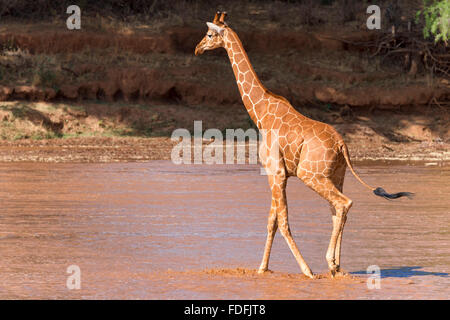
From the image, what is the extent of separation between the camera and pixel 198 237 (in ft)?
36.2

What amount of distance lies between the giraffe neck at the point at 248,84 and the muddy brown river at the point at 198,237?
164 cm

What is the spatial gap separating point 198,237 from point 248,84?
2321 mm

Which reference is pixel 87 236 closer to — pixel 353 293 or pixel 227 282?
pixel 227 282

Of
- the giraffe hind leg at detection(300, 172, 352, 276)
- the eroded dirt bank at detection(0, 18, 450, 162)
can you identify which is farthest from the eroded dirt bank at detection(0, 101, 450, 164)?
the giraffe hind leg at detection(300, 172, 352, 276)

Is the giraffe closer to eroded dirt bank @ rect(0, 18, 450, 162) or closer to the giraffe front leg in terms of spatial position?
the giraffe front leg

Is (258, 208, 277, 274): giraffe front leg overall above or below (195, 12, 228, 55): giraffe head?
below

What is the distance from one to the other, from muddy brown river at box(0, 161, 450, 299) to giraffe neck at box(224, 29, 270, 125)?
1.64m

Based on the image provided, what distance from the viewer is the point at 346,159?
348 inches

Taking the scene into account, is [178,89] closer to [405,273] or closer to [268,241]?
[268,241]

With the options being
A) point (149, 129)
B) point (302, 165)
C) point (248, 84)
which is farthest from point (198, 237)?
point (149, 129)

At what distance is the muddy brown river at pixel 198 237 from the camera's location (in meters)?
8.39

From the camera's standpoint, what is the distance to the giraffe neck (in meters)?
9.49

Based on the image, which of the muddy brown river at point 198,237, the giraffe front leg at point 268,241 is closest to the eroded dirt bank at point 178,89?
the muddy brown river at point 198,237

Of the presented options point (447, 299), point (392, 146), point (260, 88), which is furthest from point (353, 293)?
point (392, 146)
